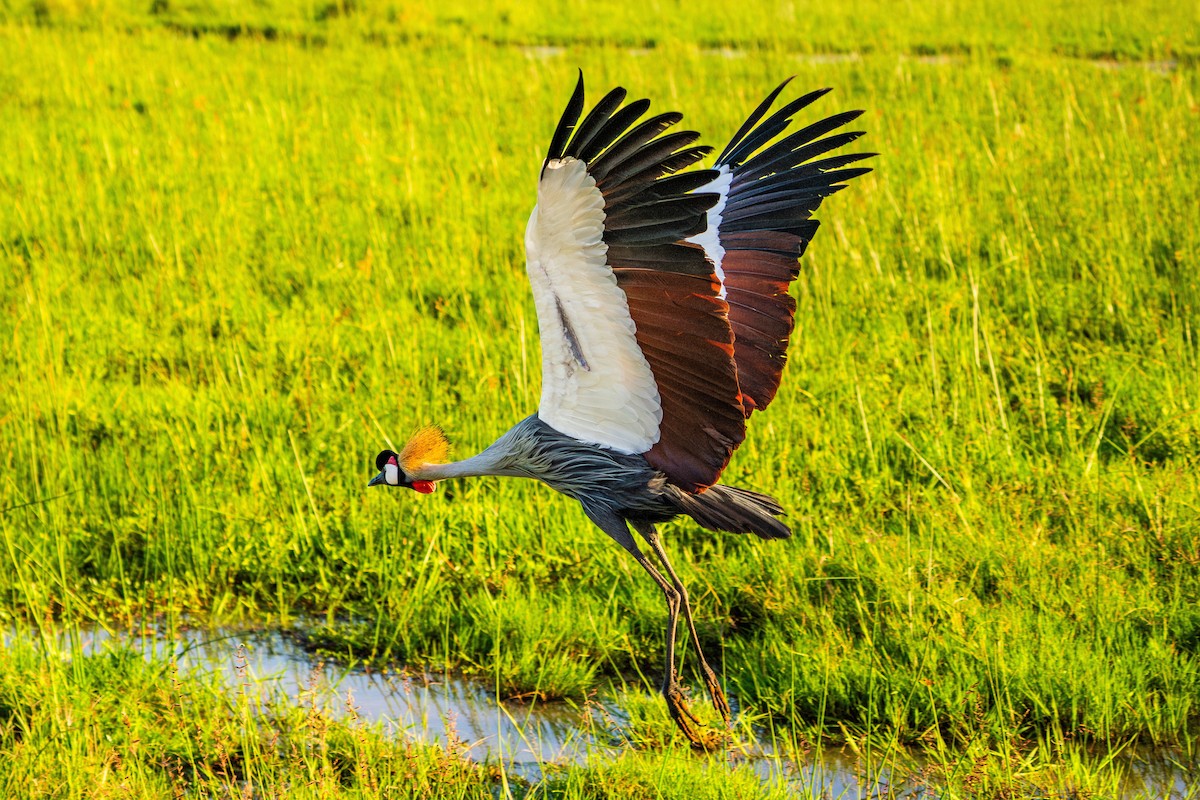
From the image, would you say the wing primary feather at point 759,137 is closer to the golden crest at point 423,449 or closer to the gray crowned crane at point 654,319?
the gray crowned crane at point 654,319

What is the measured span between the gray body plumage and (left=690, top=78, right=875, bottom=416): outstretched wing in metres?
0.34

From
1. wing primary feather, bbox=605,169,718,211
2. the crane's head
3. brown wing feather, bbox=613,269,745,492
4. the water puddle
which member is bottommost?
the water puddle

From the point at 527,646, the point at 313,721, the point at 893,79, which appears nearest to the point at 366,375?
the point at 527,646

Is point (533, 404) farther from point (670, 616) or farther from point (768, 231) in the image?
point (670, 616)

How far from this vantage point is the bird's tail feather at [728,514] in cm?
267

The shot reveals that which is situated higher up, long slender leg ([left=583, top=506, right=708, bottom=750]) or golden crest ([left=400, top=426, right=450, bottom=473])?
golden crest ([left=400, top=426, right=450, bottom=473])

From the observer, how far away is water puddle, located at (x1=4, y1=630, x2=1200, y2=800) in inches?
116

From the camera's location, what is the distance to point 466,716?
328 centimetres

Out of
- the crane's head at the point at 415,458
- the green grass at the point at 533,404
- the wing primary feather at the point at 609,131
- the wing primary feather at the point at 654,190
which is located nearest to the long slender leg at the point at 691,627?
the green grass at the point at 533,404

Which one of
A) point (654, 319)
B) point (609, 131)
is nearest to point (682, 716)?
point (654, 319)

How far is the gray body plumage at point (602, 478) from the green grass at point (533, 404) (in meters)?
0.74

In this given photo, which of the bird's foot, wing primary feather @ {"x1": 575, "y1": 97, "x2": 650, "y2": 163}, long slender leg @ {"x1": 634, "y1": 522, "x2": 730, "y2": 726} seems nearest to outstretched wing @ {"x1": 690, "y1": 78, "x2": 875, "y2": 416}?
long slender leg @ {"x1": 634, "y1": 522, "x2": 730, "y2": 726}

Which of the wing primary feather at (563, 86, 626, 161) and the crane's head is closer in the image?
the wing primary feather at (563, 86, 626, 161)

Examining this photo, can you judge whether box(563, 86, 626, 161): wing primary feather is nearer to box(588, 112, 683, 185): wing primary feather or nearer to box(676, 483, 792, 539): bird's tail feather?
box(588, 112, 683, 185): wing primary feather
